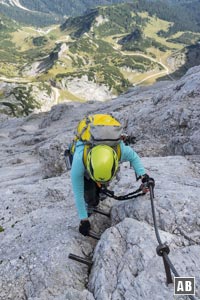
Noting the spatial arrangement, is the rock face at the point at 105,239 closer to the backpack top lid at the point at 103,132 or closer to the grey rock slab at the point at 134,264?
the grey rock slab at the point at 134,264

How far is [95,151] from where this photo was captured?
11.1 metres

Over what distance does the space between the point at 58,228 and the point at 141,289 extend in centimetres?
588

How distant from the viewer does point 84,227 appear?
13156 millimetres

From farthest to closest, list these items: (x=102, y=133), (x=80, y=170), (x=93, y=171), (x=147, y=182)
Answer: (x=147, y=182) < (x=80, y=170) < (x=102, y=133) < (x=93, y=171)

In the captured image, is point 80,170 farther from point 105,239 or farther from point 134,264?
point 134,264

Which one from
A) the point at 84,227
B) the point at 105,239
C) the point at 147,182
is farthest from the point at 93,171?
the point at 84,227

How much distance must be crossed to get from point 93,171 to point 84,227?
3170 millimetres

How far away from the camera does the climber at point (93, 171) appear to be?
10930 millimetres

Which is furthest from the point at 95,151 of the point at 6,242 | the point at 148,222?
the point at 6,242

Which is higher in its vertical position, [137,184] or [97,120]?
[97,120]

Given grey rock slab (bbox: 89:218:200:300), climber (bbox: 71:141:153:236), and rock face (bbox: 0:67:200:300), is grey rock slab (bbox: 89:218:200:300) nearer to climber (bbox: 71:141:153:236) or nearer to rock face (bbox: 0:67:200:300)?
rock face (bbox: 0:67:200:300)

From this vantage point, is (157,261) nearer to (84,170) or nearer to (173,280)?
(173,280)

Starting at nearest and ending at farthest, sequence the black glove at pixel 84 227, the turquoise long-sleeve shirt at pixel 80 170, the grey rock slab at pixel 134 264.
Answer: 1. the grey rock slab at pixel 134 264
2. the turquoise long-sleeve shirt at pixel 80 170
3. the black glove at pixel 84 227

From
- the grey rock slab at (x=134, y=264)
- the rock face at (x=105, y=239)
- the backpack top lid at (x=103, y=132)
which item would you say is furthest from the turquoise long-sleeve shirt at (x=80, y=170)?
the grey rock slab at (x=134, y=264)
